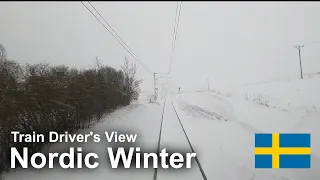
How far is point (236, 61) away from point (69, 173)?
142 meters

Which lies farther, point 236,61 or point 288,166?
point 236,61

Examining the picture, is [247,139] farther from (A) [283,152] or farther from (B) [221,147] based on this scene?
(A) [283,152]

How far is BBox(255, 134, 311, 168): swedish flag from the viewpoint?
302 inches

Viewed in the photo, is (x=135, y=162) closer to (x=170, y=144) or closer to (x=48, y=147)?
(x=170, y=144)

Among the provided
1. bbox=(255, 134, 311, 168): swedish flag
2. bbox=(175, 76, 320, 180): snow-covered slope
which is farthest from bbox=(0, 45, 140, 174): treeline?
bbox=(255, 134, 311, 168): swedish flag

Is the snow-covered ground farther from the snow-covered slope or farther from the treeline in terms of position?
the treeline

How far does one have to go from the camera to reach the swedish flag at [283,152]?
25.2 ft

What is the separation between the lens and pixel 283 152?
315 inches

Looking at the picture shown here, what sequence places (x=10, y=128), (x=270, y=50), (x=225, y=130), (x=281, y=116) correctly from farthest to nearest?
(x=270, y=50)
(x=281, y=116)
(x=225, y=130)
(x=10, y=128)

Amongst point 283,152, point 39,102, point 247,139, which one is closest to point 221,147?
point 247,139

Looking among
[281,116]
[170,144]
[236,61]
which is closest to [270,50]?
[236,61]

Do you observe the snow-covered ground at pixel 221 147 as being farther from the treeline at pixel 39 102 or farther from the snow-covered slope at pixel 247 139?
the treeline at pixel 39 102

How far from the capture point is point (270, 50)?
123 metres

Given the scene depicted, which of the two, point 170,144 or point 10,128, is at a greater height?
point 10,128
